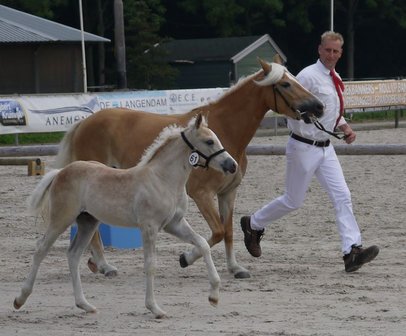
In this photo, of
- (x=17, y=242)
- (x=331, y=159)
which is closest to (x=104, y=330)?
(x=331, y=159)

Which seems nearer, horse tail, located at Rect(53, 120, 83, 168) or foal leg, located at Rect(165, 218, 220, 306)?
foal leg, located at Rect(165, 218, 220, 306)

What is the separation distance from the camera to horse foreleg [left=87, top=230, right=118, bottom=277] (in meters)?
10.1

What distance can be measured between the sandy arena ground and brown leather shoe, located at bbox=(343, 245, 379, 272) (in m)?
0.09

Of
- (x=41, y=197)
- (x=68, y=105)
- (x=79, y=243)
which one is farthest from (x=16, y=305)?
(x=68, y=105)

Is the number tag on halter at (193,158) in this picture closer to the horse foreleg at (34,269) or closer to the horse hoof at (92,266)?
the horse foreleg at (34,269)

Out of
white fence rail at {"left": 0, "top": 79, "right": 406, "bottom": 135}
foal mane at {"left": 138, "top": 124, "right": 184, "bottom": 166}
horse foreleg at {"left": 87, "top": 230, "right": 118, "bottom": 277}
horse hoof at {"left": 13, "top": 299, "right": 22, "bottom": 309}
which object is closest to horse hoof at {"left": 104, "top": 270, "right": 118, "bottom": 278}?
horse foreleg at {"left": 87, "top": 230, "right": 118, "bottom": 277}

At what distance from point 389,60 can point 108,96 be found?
32.6 meters

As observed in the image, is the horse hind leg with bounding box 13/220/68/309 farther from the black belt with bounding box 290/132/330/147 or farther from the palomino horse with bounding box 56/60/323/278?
the black belt with bounding box 290/132/330/147

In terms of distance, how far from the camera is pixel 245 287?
9.41m

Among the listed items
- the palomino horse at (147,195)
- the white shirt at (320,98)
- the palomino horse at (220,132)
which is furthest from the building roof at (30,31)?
the palomino horse at (147,195)

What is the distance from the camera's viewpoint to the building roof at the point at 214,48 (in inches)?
1914

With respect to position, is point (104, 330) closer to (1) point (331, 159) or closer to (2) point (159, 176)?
(2) point (159, 176)

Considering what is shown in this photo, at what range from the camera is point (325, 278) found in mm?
9711

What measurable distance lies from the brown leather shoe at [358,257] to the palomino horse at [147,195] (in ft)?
6.86
